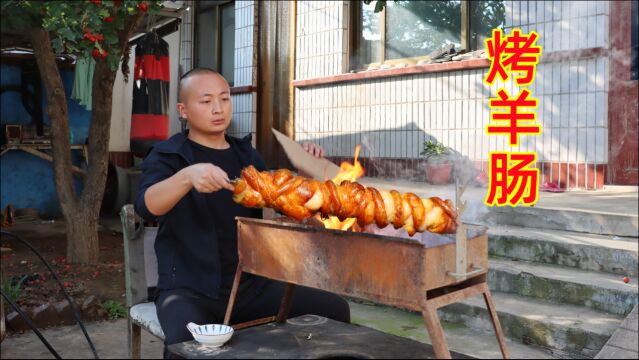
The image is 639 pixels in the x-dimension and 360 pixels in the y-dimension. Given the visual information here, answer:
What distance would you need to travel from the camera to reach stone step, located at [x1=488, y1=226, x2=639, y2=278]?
500cm

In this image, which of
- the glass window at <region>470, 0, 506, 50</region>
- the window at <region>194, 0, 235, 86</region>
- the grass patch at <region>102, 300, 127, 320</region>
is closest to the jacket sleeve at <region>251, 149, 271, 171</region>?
the grass patch at <region>102, 300, 127, 320</region>

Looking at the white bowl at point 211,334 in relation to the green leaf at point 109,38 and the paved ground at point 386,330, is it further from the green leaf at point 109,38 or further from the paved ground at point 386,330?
the green leaf at point 109,38

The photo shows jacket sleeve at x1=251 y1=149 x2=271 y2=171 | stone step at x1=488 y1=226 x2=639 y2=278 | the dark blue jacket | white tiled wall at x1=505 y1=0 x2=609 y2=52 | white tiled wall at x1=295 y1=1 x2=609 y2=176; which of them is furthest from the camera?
white tiled wall at x1=295 y1=1 x2=609 y2=176

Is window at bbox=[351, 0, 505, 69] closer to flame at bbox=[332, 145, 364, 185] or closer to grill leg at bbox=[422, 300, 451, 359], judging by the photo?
flame at bbox=[332, 145, 364, 185]

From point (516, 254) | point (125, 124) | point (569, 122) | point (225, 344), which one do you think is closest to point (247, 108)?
point (125, 124)

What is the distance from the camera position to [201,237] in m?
3.21

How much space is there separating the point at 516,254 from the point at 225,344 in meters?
3.79

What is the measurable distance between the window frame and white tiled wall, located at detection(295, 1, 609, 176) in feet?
0.76

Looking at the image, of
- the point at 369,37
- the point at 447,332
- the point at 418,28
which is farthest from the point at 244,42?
the point at 447,332

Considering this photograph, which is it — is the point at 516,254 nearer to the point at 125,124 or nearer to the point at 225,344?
the point at 225,344

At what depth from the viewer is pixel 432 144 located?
8.46 m

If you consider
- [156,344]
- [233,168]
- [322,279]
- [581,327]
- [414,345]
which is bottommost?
[156,344]

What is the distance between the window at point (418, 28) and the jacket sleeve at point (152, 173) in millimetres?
6170

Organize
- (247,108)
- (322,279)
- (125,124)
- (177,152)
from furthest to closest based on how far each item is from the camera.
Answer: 1. (125,124)
2. (247,108)
3. (177,152)
4. (322,279)
